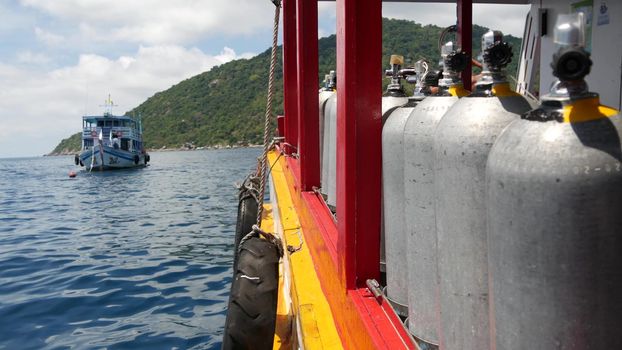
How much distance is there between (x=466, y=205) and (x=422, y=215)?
384 millimetres

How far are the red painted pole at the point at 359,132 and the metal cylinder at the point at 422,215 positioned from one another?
1.61ft

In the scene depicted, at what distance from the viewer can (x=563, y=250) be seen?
0.94 m

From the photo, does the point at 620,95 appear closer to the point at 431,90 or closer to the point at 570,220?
the point at 431,90

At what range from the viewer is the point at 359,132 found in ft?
7.11

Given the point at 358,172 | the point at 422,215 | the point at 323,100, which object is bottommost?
the point at 422,215

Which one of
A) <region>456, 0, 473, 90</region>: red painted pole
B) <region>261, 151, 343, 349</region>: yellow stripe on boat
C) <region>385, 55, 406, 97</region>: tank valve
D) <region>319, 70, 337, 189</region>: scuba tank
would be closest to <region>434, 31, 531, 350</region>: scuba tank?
<region>261, 151, 343, 349</region>: yellow stripe on boat

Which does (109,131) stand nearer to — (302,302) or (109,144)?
(109,144)

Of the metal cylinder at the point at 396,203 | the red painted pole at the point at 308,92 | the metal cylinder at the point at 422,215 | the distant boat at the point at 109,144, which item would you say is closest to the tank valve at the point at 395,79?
the metal cylinder at the point at 396,203

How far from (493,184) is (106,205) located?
21.5 m

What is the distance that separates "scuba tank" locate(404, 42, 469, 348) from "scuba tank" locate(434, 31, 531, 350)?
0.22 m

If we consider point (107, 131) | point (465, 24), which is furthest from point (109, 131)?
point (465, 24)

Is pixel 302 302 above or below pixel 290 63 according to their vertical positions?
below

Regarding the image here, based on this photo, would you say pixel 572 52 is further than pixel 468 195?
No

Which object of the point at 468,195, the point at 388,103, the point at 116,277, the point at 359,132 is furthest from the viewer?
the point at 116,277
